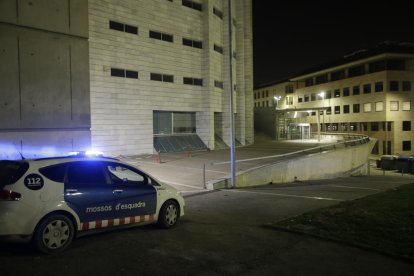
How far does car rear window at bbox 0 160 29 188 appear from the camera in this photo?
550 cm

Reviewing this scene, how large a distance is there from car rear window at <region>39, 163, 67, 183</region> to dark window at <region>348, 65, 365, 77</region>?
58.7 metres

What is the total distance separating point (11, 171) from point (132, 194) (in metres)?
2.11

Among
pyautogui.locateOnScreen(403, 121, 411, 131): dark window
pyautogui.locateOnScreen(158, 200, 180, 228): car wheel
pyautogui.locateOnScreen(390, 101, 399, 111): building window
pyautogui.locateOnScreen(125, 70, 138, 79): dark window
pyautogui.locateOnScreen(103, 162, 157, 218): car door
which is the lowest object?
→ pyautogui.locateOnScreen(158, 200, 180, 228): car wheel

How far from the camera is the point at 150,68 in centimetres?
2842

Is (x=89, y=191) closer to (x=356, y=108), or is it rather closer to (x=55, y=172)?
(x=55, y=172)

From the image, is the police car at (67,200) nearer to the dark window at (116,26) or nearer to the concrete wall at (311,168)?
the concrete wall at (311,168)

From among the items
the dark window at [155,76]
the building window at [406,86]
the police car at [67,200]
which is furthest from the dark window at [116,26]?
the building window at [406,86]

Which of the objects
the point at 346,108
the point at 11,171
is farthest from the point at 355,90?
the point at 11,171

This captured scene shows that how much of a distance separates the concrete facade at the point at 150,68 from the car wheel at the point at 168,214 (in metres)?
18.6

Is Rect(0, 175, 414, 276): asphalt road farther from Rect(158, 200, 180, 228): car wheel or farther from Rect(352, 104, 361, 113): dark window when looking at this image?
Rect(352, 104, 361, 113): dark window

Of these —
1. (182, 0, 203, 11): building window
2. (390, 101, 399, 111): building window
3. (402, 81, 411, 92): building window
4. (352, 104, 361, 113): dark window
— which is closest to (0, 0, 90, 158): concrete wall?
(182, 0, 203, 11): building window

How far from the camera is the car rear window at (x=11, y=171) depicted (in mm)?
5498

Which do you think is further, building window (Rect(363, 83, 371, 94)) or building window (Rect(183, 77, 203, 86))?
building window (Rect(363, 83, 371, 94))

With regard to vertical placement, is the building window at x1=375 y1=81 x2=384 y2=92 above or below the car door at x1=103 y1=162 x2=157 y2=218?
above
